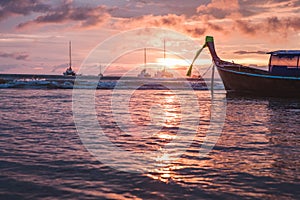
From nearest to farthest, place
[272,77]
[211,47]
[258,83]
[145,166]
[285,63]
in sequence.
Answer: [145,166] → [272,77] → [285,63] → [258,83] → [211,47]

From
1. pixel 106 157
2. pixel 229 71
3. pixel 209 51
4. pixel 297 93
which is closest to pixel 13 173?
pixel 106 157

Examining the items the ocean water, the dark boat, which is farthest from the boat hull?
the ocean water

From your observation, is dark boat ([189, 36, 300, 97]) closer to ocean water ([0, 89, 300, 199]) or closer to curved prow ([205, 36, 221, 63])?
curved prow ([205, 36, 221, 63])

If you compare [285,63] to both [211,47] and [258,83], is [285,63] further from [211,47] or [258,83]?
[211,47]

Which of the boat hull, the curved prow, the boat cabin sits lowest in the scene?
the boat hull

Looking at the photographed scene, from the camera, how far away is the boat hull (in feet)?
93.0

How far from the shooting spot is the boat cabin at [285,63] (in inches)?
1135

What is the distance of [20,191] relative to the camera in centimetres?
484

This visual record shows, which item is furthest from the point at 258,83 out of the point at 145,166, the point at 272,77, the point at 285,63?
the point at 145,166

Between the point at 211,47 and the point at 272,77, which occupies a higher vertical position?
the point at 211,47

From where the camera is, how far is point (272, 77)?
2909cm

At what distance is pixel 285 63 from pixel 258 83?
278 cm

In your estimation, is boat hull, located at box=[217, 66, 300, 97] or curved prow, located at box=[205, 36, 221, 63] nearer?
boat hull, located at box=[217, 66, 300, 97]

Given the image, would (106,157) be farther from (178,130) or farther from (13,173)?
(178,130)
